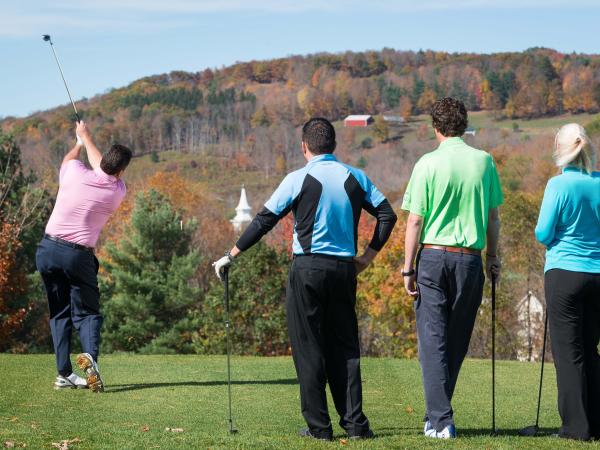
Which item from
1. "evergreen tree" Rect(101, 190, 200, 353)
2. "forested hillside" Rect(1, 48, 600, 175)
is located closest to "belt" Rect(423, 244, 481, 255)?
"evergreen tree" Rect(101, 190, 200, 353)

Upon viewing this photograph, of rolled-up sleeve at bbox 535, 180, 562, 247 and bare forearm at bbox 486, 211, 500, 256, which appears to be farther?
bare forearm at bbox 486, 211, 500, 256

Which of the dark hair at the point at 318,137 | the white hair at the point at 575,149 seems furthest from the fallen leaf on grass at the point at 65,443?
the white hair at the point at 575,149

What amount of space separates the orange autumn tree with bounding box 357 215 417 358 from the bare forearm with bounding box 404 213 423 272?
121ft

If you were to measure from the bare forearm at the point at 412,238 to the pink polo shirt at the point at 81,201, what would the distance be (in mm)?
3907

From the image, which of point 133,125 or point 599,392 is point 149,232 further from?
point 133,125

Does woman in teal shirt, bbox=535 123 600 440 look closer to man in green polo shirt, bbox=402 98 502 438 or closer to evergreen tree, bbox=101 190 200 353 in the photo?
man in green polo shirt, bbox=402 98 502 438

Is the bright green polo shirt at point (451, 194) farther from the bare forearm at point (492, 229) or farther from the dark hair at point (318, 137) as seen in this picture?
the dark hair at point (318, 137)

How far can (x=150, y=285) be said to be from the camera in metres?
47.2

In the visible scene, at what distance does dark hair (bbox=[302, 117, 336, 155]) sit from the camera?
7.41 meters

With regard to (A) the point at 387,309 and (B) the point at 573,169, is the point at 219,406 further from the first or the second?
(A) the point at 387,309

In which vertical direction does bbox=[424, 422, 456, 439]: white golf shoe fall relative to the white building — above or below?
above

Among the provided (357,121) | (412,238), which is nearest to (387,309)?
(412,238)

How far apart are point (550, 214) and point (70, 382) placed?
18.4 ft

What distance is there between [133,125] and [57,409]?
535 ft
